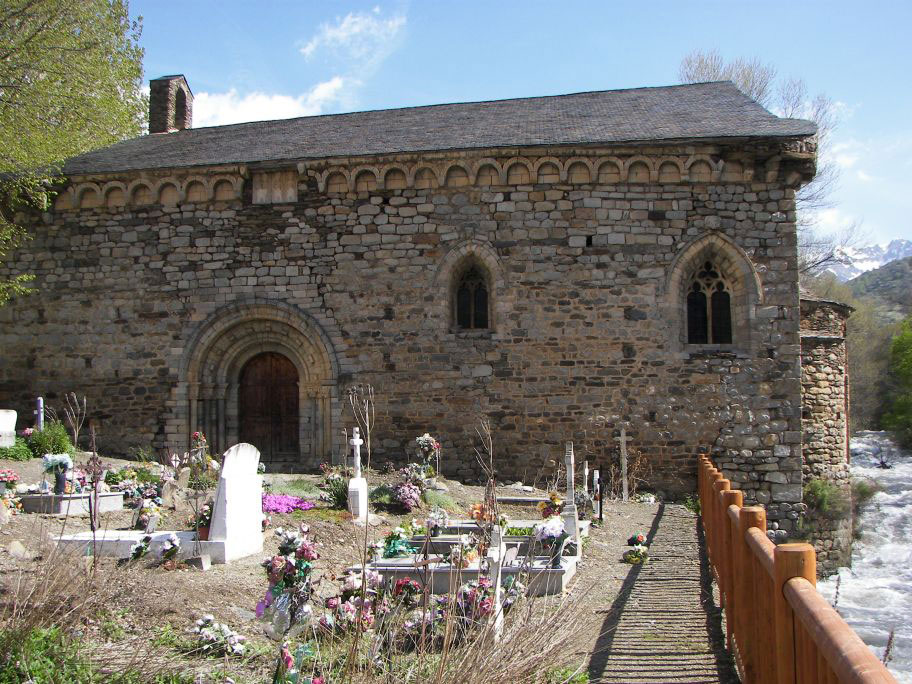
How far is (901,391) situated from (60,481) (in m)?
41.9

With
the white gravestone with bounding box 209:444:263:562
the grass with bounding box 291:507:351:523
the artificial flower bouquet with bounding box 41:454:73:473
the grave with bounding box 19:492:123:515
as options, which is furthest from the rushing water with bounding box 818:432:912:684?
the artificial flower bouquet with bounding box 41:454:73:473

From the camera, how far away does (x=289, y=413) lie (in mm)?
15516

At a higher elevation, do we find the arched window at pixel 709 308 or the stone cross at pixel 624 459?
the arched window at pixel 709 308

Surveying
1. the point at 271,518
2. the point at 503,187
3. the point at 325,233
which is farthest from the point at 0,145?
the point at 271,518

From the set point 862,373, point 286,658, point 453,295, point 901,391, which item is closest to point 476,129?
point 453,295

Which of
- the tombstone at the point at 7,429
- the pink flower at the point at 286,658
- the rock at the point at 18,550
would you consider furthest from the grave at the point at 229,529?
the tombstone at the point at 7,429

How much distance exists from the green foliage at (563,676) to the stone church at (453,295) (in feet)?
30.7

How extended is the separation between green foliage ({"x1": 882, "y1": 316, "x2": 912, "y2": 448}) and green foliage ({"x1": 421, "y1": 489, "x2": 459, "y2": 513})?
33.2 m

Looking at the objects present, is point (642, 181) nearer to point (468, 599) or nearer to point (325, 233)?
point (325, 233)

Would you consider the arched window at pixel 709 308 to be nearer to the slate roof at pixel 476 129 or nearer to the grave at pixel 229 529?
the slate roof at pixel 476 129

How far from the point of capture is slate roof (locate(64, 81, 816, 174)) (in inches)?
566

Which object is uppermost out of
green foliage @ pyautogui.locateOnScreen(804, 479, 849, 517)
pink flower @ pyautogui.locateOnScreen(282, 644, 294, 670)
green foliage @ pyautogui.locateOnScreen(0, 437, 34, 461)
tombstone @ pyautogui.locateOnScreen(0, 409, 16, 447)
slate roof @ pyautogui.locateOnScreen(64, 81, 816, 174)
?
slate roof @ pyautogui.locateOnScreen(64, 81, 816, 174)

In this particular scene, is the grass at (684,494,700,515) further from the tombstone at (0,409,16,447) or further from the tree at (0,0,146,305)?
the tree at (0,0,146,305)

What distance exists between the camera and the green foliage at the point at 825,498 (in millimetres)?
14992
